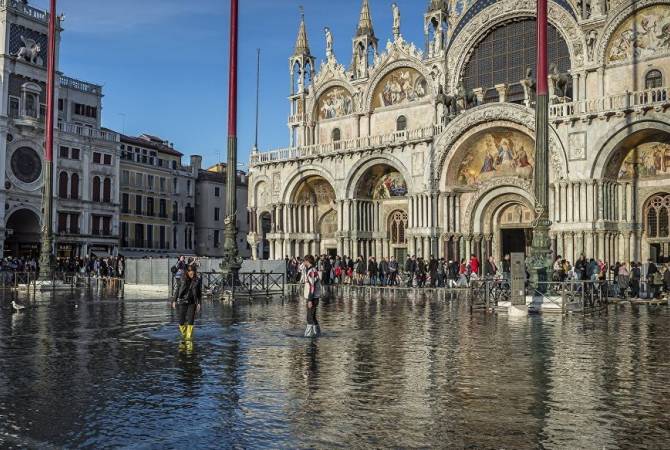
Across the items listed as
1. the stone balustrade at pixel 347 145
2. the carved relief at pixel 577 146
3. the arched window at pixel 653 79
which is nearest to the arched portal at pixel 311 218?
the stone balustrade at pixel 347 145

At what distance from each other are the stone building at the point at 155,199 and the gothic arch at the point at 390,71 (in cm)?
2513

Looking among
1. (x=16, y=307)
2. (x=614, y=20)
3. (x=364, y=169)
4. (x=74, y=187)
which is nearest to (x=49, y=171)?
(x=16, y=307)

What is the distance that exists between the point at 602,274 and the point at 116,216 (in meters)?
40.9

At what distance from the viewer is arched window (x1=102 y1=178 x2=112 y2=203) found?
191 ft

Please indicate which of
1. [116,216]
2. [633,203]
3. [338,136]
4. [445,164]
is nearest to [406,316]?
[633,203]

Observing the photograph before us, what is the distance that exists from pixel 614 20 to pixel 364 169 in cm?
1600

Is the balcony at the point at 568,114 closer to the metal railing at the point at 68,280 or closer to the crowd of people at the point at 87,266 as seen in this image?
the crowd of people at the point at 87,266

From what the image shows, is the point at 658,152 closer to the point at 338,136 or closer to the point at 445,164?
the point at 445,164

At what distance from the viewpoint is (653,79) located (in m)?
33.5

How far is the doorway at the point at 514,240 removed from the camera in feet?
127

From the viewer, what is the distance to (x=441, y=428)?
7551 millimetres

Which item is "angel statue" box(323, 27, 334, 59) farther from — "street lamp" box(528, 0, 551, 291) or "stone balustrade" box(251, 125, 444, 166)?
"street lamp" box(528, 0, 551, 291)

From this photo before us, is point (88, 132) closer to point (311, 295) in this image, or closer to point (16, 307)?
point (16, 307)

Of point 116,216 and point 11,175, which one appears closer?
point 11,175
